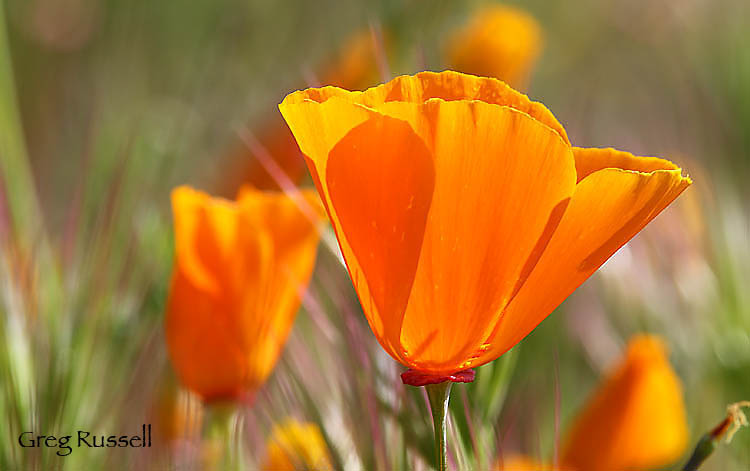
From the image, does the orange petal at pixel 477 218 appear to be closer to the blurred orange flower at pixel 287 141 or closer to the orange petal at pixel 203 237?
the orange petal at pixel 203 237

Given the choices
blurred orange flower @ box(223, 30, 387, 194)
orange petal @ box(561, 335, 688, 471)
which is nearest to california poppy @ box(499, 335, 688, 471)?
orange petal @ box(561, 335, 688, 471)

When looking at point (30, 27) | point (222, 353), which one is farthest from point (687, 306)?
point (30, 27)

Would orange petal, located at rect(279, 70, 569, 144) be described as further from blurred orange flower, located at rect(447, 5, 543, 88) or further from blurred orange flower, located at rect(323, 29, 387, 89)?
blurred orange flower, located at rect(447, 5, 543, 88)

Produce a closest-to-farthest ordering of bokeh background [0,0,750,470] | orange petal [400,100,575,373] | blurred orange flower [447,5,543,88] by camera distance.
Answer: orange petal [400,100,575,373]
bokeh background [0,0,750,470]
blurred orange flower [447,5,543,88]

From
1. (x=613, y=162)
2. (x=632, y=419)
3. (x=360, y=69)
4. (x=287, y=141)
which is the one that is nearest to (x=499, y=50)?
(x=360, y=69)

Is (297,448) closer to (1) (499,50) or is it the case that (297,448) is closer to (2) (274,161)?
(2) (274,161)

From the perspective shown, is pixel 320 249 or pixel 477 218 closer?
pixel 477 218
